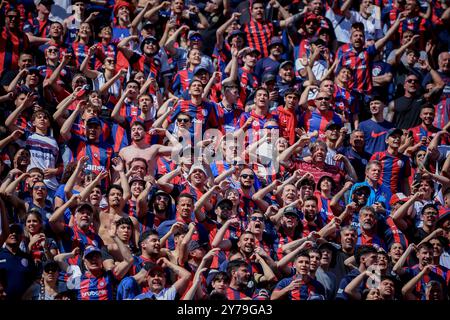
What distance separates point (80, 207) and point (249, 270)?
176cm

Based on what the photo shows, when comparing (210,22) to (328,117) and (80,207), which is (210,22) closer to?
(328,117)

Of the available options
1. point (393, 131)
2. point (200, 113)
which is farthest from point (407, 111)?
point (200, 113)

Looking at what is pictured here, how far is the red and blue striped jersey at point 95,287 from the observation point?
36.0 ft

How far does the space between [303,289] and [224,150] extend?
2.39 meters

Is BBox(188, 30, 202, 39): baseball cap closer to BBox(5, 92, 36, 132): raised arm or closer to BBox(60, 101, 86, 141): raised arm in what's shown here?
BBox(60, 101, 86, 141): raised arm

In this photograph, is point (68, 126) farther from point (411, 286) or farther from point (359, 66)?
point (359, 66)

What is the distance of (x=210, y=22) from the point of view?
15.7 metres

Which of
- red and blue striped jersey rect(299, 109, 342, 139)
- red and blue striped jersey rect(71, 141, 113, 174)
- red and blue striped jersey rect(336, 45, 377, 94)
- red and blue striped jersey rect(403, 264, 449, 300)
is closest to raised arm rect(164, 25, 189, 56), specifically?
red and blue striped jersey rect(299, 109, 342, 139)

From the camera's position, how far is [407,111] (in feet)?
48.3

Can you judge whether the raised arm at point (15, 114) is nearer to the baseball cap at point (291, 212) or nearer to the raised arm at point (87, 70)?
the raised arm at point (87, 70)

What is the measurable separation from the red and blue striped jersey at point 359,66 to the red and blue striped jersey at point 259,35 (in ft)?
3.13

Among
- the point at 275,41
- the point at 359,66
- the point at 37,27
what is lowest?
the point at 359,66

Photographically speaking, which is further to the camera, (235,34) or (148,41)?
(235,34)

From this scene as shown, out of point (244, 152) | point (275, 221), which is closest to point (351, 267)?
point (275, 221)
